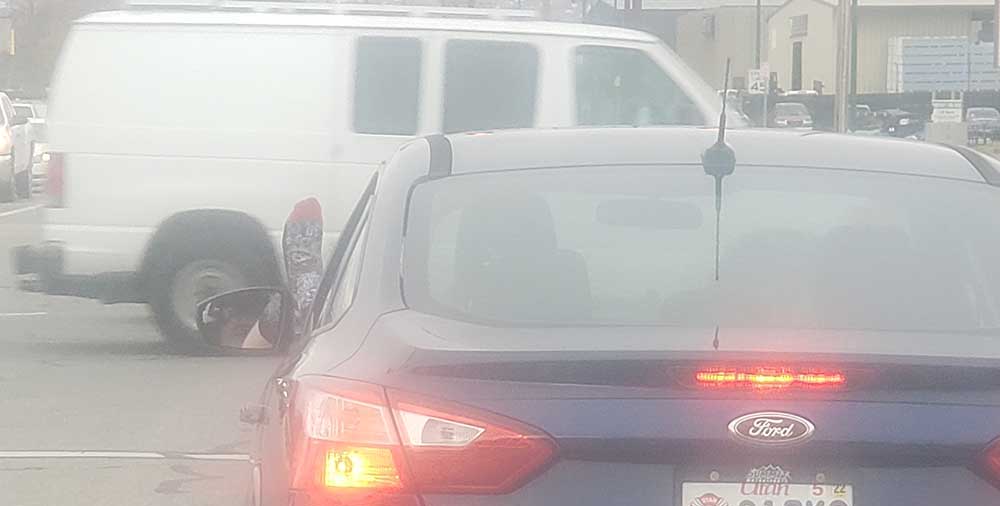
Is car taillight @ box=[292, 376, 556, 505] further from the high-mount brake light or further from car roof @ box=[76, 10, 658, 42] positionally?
car roof @ box=[76, 10, 658, 42]

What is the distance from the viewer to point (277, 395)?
4.21 m

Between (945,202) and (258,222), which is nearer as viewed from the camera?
(945,202)

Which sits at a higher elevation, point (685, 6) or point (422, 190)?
point (685, 6)

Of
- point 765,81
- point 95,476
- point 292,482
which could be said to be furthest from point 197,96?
point 765,81

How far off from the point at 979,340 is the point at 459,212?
48.1 inches

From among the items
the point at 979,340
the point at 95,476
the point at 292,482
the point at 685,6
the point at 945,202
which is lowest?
the point at 95,476

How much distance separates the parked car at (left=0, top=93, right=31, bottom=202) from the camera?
28.8 m

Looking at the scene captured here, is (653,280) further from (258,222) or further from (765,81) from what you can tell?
(765,81)

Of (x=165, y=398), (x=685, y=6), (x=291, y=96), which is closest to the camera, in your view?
(x=165, y=398)

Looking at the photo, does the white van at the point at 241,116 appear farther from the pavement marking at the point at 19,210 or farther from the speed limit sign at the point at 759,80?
the speed limit sign at the point at 759,80

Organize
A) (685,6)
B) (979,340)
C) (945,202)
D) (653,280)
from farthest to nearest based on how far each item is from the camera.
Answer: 1. (685,6)
2. (945,202)
3. (653,280)
4. (979,340)

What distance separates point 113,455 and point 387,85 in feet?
13.5

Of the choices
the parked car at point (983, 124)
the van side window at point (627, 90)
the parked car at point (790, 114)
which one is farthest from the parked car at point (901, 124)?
the van side window at point (627, 90)

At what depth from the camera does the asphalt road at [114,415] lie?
773 centimetres
